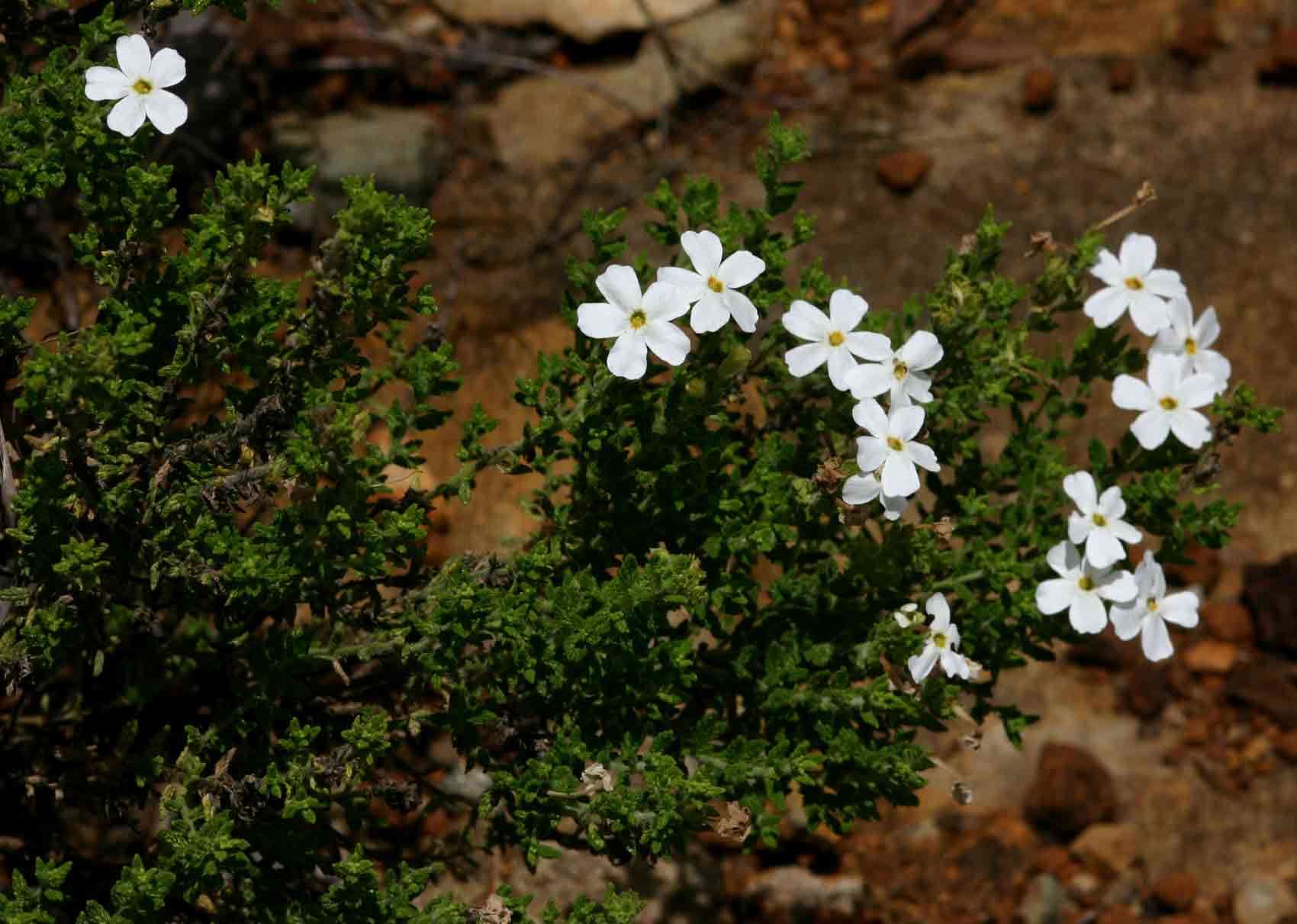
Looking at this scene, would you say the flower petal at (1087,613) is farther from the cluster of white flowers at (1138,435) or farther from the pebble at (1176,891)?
the pebble at (1176,891)

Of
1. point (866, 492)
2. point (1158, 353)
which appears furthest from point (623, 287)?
point (1158, 353)

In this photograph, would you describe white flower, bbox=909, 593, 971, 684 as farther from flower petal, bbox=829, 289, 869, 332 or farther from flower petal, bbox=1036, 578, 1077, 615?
flower petal, bbox=829, 289, 869, 332

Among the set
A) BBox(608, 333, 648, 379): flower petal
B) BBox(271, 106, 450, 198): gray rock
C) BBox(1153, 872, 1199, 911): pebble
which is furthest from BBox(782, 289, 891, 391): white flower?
BBox(271, 106, 450, 198): gray rock

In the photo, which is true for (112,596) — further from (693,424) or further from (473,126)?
(473,126)

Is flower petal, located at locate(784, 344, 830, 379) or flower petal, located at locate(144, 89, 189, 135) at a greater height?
flower petal, located at locate(144, 89, 189, 135)

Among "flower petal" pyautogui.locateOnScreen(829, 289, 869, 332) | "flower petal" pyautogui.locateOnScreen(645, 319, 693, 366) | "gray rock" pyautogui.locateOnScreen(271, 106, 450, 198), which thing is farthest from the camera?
"gray rock" pyautogui.locateOnScreen(271, 106, 450, 198)

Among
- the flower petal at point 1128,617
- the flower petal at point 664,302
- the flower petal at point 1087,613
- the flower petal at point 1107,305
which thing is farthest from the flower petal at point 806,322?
the flower petal at point 1128,617
